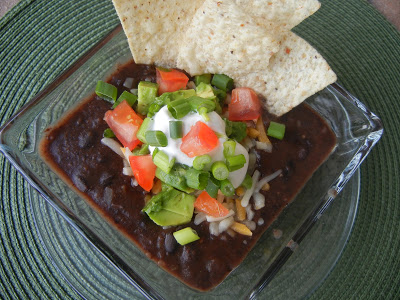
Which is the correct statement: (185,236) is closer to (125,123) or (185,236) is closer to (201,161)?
(201,161)

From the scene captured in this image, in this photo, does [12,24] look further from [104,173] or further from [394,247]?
[394,247]

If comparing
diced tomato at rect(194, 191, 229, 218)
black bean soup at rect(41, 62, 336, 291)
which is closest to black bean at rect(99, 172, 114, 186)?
black bean soup at rect(41, 62, 336, 291)

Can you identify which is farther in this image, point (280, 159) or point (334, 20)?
point (334, 20)

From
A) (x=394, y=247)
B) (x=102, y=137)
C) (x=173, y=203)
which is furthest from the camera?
(x=394, y=247)

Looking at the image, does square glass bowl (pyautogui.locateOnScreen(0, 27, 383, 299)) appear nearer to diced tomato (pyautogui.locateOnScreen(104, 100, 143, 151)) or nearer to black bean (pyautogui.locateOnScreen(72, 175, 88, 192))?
black bean (pyautogui.locateOnScreen(72, 175, 88, 192))

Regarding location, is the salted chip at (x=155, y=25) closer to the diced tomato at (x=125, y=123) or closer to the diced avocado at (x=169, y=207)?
the diced tomato at (x=125, y=123)

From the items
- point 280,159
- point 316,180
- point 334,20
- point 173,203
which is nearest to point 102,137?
point 173,203
